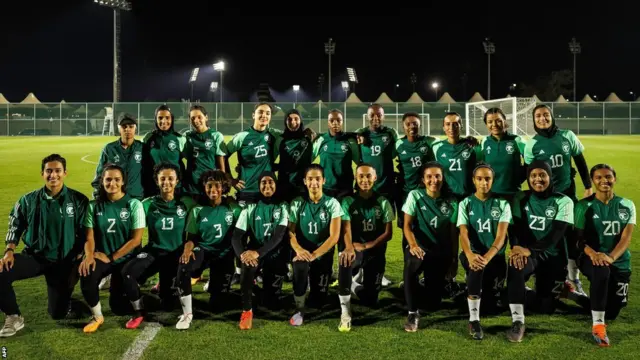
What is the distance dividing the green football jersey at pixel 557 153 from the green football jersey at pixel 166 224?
3.19 metres

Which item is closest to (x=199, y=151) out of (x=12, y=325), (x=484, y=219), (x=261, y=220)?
(x=261, y=220)

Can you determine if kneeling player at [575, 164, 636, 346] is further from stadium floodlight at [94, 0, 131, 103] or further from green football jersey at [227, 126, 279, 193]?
stadium floodlight at [94, 0, 131, 103]

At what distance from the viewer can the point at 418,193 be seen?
16.2 feet

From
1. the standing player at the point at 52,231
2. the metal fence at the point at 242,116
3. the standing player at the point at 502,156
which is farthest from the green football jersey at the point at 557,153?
the metal fence at the point at 242,116

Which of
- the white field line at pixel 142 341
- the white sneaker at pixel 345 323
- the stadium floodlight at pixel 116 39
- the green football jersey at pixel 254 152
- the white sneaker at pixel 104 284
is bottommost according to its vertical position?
the white field line at pixel 142 341

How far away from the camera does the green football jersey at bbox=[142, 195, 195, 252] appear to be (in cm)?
495

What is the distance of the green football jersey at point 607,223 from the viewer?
4531 mm

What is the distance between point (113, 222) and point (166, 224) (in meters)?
0.43

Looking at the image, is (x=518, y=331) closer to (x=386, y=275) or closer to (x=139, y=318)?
(x=386, y=275)

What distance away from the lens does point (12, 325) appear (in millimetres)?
4340

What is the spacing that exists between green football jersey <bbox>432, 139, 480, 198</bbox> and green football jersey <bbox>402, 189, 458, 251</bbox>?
57cm

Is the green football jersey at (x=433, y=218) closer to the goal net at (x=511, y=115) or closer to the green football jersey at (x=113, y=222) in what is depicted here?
the green football jersey at (x=113, y=222)

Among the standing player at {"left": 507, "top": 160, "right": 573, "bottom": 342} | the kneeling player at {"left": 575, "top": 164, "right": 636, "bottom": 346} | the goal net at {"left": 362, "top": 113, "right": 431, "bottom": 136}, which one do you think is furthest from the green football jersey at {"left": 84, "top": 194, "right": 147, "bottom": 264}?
the goal net at {"left": 362, "top": 113, "right": 431, "bottom": 136}

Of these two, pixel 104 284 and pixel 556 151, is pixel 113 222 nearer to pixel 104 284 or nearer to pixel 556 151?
pixel 104 284
